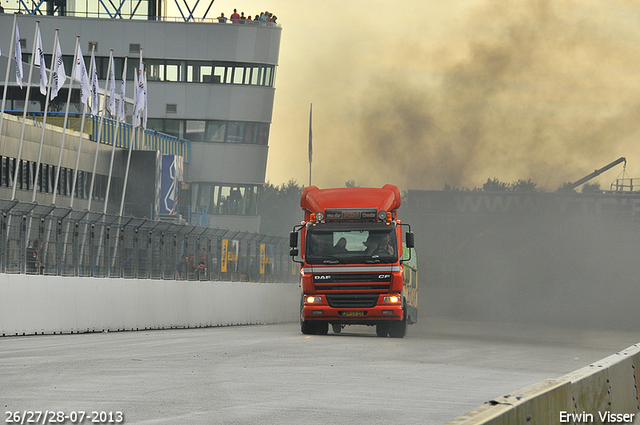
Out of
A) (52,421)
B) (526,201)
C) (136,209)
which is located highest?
(526,201)

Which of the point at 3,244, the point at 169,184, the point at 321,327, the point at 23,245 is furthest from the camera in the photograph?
the point at 169,184

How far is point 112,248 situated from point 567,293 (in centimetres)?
4314

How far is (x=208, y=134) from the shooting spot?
7300 cm

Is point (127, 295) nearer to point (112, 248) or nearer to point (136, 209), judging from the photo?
point (112, 248)

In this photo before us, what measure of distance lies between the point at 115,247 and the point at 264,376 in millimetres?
11989

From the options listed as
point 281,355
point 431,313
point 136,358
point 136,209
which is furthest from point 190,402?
point 136,209

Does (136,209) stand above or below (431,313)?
above

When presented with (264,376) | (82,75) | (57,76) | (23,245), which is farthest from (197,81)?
(264,376)

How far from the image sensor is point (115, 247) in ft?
77.6

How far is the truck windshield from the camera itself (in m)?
22.4

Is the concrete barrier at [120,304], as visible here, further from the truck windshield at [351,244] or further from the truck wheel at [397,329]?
the truck wheel at [397,329]

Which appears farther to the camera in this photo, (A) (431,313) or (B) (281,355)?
(A) (431,313)

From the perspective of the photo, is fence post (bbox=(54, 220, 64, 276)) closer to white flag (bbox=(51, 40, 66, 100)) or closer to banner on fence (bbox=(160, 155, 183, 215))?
white flag (bbox=(51, 40, 66, 100))

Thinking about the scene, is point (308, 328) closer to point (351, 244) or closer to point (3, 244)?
point (351, 244)
